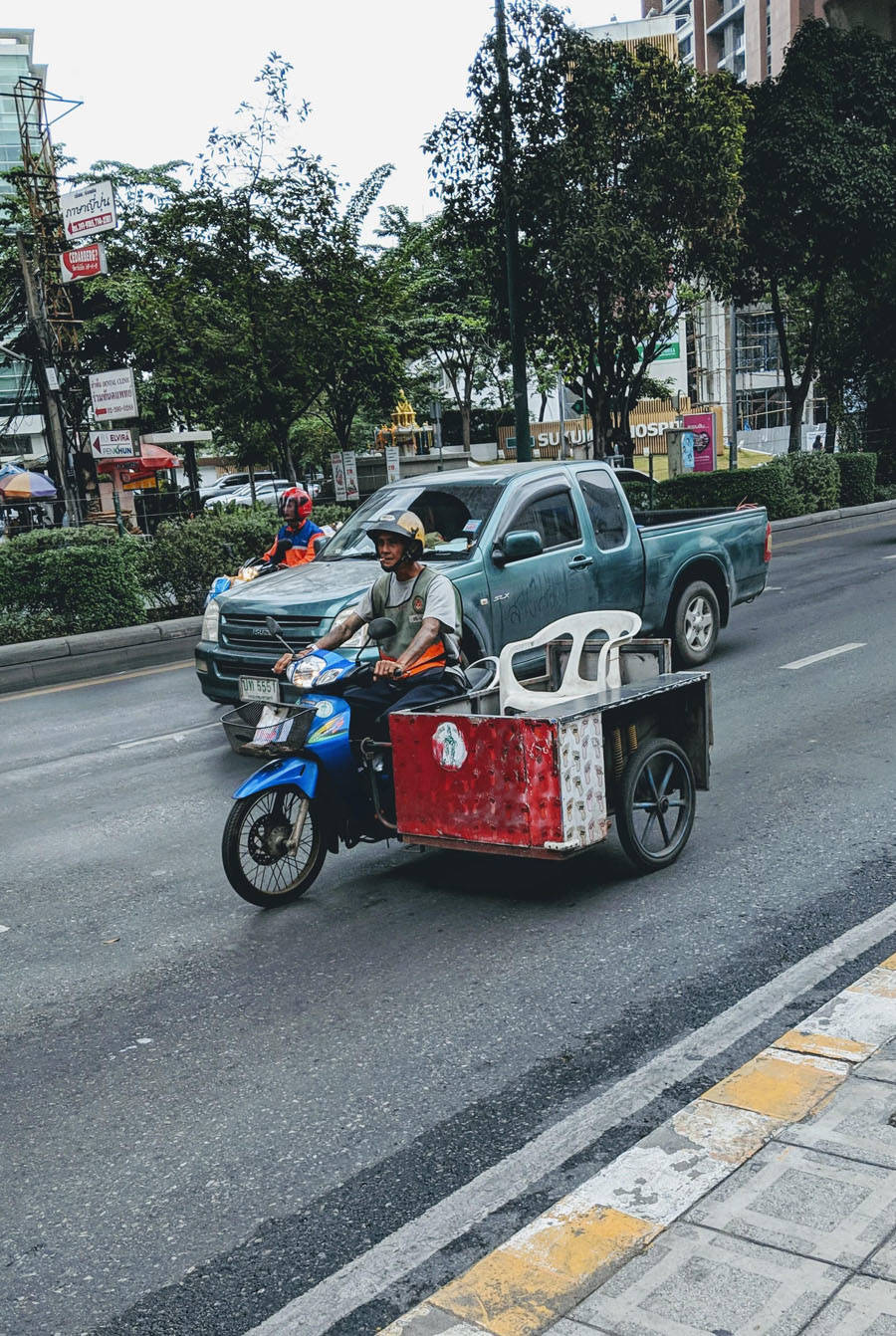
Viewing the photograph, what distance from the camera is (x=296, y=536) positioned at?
1127 centimetres

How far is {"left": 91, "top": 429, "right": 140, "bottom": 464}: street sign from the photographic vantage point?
18.3m

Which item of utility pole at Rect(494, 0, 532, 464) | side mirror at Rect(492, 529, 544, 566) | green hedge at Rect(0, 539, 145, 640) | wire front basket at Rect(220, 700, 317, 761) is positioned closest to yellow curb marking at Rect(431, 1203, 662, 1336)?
wire front basket at Rect(220, 700, 317, 761)

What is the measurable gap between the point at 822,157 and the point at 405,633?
22923 millimetres

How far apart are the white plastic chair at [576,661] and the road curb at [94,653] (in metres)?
8.14

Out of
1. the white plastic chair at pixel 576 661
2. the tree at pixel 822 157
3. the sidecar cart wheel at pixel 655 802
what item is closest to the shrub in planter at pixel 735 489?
the tree at pixel 822 157

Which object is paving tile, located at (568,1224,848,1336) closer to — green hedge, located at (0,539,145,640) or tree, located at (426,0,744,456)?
green hedge, located at (0,539,145,640)

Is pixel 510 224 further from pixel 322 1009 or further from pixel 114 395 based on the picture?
pixel 322 1009

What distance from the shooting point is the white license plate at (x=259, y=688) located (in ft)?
27.7

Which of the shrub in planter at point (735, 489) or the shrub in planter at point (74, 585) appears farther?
the shrub in planter at point (735, 489)

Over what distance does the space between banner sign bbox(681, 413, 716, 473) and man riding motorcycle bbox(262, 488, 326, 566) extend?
1751 centimetres

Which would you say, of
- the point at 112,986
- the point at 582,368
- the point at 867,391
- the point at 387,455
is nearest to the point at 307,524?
the point at 112,986

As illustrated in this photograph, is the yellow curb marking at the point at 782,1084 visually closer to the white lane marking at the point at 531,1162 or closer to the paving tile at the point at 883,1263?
the white lane marking at the point at 531,1162

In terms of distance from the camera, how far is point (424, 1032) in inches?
174

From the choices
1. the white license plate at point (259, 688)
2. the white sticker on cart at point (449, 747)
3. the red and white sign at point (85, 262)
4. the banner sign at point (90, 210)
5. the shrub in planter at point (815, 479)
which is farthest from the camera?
the shrub in planter at point (815, 479)
